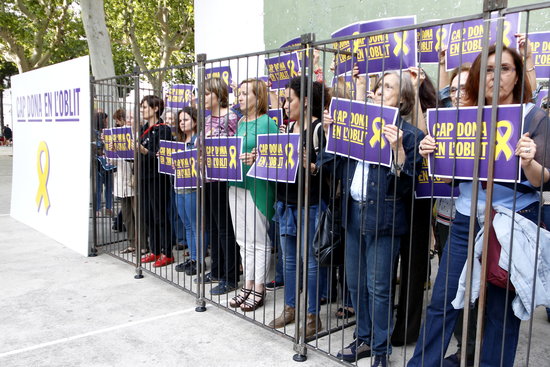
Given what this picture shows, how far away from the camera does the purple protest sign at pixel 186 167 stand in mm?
4215

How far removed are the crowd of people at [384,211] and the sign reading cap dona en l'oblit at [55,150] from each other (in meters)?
1.55

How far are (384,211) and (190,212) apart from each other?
7.83 ft

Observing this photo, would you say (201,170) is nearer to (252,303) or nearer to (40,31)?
(252,303)

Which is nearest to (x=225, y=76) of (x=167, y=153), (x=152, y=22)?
(x=167, y=153)

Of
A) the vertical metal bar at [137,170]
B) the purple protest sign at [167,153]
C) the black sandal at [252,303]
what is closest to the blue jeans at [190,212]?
the purple protest sign at [167,153]

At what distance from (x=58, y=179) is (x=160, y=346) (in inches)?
143

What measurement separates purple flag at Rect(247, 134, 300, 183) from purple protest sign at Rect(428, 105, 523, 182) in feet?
3.40

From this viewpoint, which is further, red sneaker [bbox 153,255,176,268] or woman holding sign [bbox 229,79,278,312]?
red sneaker [bbox 153,255,176,268]

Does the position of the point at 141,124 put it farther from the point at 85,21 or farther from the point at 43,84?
the point at 85,21

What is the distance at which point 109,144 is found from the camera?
5469 millimetres

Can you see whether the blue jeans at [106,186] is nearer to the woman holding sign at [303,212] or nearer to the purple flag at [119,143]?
the purple flag at [119,143]

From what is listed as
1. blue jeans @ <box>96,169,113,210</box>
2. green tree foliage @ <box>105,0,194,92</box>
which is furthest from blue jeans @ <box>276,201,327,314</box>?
green tree foliage @ <box>105,0,194,92</box>

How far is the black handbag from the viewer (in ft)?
10.6

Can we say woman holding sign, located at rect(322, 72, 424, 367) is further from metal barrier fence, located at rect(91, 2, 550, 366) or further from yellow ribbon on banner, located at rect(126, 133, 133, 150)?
yellow ribbon on banner, located at rect(126, 133, 133, 150)
